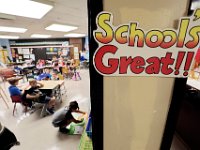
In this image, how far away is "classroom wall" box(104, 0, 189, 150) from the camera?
0.77 metres

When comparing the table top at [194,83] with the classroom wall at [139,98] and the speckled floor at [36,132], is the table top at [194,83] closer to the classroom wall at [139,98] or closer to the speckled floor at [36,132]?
the classroom wall at [139,98]

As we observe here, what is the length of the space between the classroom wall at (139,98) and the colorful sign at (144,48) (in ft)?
0.15

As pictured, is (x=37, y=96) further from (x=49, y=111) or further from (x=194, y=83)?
(x=194, y=83)

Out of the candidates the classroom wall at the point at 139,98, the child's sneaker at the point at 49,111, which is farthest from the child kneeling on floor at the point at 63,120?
the classroom wall at the point at 139,98

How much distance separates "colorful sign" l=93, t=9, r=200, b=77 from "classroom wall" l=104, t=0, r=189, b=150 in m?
0.04

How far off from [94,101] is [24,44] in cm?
1390

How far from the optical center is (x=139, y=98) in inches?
37.5

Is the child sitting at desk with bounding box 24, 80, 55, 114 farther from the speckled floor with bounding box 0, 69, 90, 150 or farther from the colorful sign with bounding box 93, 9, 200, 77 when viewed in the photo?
the colorful sign with bounding box 93, 9, 200, 77

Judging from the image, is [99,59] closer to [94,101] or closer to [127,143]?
[94,101]

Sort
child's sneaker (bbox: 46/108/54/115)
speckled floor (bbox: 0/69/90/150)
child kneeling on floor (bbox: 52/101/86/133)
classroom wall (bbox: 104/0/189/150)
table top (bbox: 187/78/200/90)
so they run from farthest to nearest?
child's sneaker (bbox: 46/108/54/115)
child kneeling on floor (bbox: 52/101/86/133)
speckled floor (bbox: 0/69/90/150)
table top (bbox: 187/78/200/90)
classroom wall (bbox: 104/0/189/150)

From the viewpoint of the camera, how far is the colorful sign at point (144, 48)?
2.55 ft

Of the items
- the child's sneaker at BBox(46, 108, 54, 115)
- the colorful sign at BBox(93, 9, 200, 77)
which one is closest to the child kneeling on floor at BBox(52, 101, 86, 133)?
the child's sneaker at BBox(46, 108, 54, 115)

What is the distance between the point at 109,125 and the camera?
1.00m

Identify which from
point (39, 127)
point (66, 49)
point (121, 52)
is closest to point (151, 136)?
point (121, 52)
